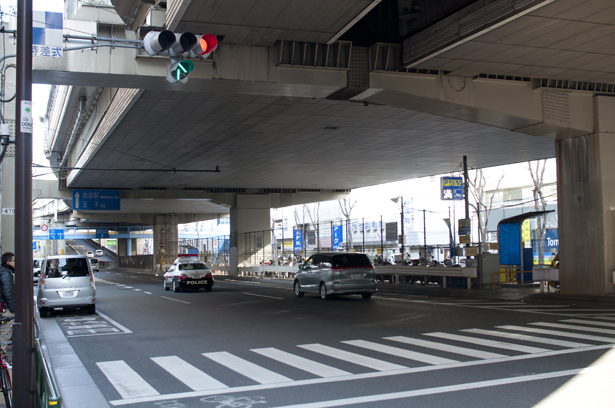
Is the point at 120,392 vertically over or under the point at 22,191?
under

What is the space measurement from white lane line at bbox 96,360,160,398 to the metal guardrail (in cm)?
174

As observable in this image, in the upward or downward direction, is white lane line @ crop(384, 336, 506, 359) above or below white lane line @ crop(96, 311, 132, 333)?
above

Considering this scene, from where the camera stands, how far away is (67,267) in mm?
18047

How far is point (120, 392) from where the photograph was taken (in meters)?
7.94

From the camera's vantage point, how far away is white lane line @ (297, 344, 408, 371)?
9175mm

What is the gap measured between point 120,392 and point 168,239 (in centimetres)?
6581

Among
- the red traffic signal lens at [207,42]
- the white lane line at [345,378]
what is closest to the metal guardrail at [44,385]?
the white lane line at [345,378]

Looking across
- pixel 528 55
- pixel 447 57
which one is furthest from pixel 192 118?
pixel 528 55

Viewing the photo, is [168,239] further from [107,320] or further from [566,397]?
[566,397]

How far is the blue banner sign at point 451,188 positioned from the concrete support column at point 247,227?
2302 cm

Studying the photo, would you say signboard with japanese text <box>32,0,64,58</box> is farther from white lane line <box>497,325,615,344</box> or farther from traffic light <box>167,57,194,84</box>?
white lane line <box>497,325,615,344</box>

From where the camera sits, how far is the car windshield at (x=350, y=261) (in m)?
21.0

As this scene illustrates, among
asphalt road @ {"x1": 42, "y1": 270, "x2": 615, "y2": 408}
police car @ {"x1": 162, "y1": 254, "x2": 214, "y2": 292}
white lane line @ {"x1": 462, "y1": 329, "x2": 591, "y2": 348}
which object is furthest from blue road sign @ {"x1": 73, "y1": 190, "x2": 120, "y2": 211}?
white lane line @ {"x1": 462, "y1": 329, "x2": 591, "y2": 348}

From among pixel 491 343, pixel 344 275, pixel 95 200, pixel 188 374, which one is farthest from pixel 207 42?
pixel 95 200
